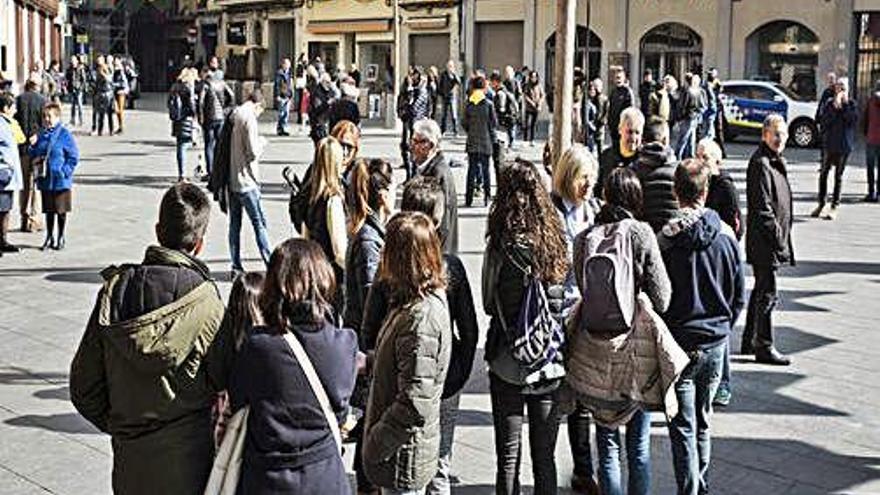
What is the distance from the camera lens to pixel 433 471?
432cm

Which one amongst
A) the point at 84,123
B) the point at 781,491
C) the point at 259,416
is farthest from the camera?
the point at 84,123

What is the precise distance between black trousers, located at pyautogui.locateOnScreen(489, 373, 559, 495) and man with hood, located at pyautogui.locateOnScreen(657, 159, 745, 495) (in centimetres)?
65

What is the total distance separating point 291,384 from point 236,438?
284 mm

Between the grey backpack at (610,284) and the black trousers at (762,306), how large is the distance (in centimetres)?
327

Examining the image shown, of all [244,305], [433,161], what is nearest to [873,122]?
[433,161]

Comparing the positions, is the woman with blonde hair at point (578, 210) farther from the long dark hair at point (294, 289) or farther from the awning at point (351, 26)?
the awning at point (351, 26)

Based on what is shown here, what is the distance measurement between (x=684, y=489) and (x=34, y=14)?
37540 millimetres

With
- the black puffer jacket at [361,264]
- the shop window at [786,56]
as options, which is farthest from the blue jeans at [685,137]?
the black puffer jacket at [361,264]

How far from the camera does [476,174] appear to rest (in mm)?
15914

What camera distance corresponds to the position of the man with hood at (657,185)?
19.1ft

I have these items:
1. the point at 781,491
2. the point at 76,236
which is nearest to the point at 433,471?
the point at 781,491

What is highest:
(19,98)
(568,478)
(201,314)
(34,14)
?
(34,14)

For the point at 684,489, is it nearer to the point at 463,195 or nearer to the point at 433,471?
the point at 433,471

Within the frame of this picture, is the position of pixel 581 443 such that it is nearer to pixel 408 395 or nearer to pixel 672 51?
pixel 408 395
